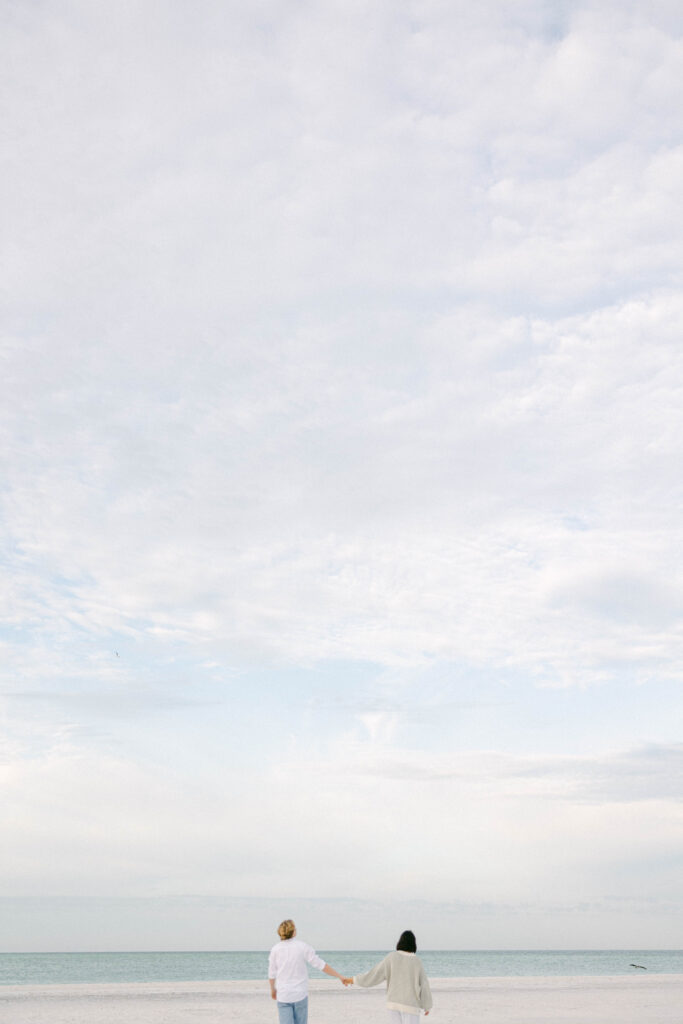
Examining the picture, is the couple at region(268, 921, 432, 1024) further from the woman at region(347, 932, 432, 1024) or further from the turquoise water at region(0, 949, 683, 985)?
the turquoise water at region(0, 949, 683, 985)

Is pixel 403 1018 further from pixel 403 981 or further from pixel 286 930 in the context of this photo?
pixel 286 930

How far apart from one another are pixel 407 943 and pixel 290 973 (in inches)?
58.9

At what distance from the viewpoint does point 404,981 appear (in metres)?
11.1

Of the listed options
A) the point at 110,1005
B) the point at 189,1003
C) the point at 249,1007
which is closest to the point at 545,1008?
the point at 249,1007

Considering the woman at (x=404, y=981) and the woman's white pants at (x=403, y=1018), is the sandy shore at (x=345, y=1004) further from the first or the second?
the woman at (x=404, y=981)

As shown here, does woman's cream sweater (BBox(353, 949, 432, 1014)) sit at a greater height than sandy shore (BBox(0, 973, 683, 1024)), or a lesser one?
greater

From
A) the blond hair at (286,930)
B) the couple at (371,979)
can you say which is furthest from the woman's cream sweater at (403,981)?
the blond hair at (286,930)

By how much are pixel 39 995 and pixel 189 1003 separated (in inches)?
292

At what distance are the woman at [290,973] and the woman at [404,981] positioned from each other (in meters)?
0.47

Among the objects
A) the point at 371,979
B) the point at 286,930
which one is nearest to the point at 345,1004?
the point at 371,979

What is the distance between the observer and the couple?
36.5ft

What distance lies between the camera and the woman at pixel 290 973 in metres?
11.3

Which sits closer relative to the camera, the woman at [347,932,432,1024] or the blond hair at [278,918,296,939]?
the woman at [347,932,432,1024]

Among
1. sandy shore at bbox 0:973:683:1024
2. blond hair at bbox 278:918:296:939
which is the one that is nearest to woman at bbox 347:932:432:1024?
blond hair at bbox 278:918:296:939
